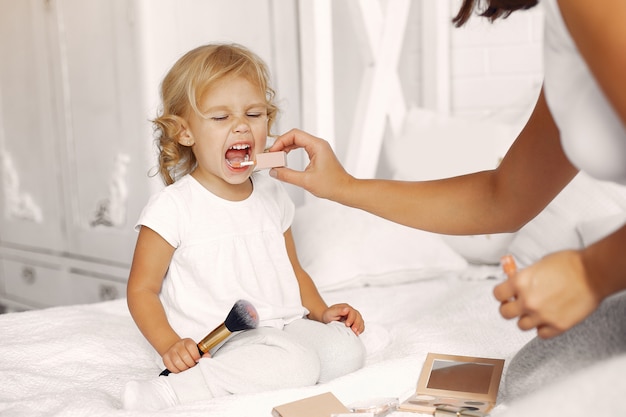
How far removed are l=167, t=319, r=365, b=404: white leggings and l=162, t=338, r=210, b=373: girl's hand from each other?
0.11 ft

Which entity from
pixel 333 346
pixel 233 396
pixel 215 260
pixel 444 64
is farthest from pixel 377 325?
pixel 444 64

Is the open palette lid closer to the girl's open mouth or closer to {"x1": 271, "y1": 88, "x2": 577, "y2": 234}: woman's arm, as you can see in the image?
{"x1": 271, "y1": 88, "x2": 577, "y2": 234}: woman's arm

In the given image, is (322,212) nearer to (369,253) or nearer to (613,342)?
(369,253)

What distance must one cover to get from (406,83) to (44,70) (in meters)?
1.31

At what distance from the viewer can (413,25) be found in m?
2.58

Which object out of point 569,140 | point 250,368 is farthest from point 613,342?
point 250,368

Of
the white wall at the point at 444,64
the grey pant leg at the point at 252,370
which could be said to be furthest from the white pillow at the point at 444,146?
the grey pant leg at the point at 252,370

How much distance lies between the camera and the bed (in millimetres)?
998

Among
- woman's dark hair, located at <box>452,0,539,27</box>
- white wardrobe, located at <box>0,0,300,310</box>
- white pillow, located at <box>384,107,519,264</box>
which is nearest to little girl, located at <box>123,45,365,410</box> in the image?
woman's dark hair, located at <box>452,0,539,27</box>

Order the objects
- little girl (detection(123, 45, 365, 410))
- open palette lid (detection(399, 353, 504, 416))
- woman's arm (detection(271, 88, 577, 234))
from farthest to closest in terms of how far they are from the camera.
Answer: little girl (detection(123, 45, 365, 410))
woman's arm (detection(271, 88, 577, 234))
open palette lid (detection(399, 353, 504, 416))

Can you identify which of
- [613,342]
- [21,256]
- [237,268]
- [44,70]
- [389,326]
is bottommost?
[21,256]

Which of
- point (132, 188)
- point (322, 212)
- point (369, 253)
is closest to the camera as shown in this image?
point (369, 253)

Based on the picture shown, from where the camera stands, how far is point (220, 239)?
4.55 feet

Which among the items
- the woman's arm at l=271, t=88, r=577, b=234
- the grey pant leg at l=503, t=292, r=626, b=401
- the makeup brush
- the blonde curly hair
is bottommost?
the makeup brush
